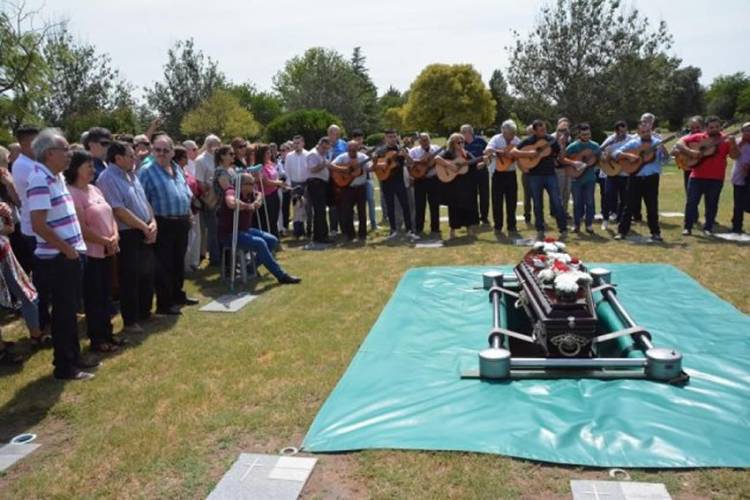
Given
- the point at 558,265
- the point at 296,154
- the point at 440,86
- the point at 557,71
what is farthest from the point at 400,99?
the point at 558,265

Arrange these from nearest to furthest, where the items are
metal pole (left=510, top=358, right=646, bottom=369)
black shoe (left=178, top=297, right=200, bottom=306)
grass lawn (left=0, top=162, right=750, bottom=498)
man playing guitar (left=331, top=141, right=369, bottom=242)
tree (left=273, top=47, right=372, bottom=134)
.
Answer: grass lawn (left=0, top=162, right=750, bottom=498)
metal pole (left=510, top=358, right=646, bottom=369)
black shoe (left=178, top=297, right=200, bottom=306)
man playing guitar (left=331, top=141, right=369, bottom=242)
tree (left=273, top=47, right=372, bottom=134)

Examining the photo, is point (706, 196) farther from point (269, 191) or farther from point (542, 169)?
point (269, 191)

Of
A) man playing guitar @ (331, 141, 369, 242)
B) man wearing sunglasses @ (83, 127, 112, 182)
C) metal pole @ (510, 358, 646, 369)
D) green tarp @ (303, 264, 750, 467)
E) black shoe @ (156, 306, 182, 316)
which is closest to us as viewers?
green tarp @ (303, 264, 750, 467)

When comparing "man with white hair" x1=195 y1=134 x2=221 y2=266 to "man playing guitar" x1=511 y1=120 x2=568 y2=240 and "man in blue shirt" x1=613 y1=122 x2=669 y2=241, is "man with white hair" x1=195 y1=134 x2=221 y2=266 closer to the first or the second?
"man playing guitar" x1=511 y1=120 x2=568 y2=240

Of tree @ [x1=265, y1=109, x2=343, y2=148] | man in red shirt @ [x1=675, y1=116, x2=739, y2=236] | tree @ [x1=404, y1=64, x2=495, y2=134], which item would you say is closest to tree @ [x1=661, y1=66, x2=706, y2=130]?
tree @ [x1=404, y1=64, x2=495, y2=134]

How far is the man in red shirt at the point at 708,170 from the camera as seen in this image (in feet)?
31.5

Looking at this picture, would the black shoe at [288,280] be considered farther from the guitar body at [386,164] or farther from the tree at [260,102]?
the tree at [260,102]

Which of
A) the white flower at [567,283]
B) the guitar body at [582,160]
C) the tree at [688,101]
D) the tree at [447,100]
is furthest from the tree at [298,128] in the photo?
the tree at [447,100]

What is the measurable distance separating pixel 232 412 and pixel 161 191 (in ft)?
10.5

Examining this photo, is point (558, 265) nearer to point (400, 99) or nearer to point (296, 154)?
point (296, 154)

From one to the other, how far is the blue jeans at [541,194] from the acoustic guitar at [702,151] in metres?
2.07

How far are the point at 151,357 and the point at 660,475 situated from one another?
13.9 ft

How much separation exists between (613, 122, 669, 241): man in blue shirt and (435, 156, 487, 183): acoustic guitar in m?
2.42

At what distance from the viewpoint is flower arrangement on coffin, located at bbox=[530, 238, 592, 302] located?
15.7 feet
